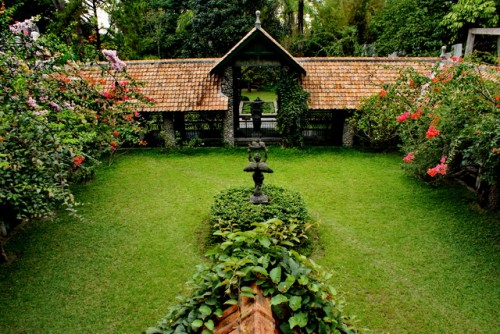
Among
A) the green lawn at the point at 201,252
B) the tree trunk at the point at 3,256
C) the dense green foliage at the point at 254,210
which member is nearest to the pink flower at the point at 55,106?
the green lawn at the point at 201,252

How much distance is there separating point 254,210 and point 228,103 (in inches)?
278

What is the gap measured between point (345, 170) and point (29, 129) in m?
10.0

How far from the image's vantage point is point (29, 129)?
444 centimetres

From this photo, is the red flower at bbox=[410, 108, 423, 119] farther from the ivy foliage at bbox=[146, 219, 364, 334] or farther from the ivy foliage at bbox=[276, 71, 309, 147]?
the ivy foliage at bbox=[146, 219, 364, 334]

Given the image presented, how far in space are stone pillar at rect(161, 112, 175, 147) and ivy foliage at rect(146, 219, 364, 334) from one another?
12.3 m

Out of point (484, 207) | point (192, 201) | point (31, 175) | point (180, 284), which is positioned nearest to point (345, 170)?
point (484, 207)

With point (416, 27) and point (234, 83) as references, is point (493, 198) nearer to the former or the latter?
point (234, 83)

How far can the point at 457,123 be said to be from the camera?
8.21 meters

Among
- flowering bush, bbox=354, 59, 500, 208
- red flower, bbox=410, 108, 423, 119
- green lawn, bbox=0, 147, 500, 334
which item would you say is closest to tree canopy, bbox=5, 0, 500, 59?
flowering bush, bbox=354, 59, 500, 208

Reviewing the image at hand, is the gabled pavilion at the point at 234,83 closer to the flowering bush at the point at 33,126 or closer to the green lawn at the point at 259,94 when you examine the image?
the flowering bush at the point at 33,126

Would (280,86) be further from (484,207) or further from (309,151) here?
(484,207)

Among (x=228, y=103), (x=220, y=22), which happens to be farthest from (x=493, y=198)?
(x=220, y=22)

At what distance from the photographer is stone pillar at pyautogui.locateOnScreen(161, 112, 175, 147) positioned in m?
14.5

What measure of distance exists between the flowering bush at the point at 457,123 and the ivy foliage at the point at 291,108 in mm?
2935
